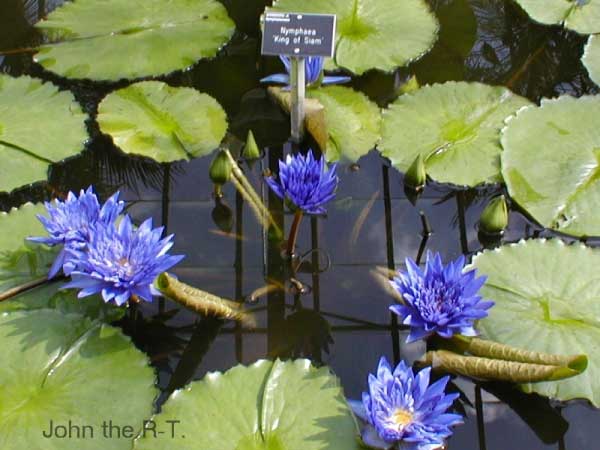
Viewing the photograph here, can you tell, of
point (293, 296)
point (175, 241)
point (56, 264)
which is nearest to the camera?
point (56, 264)

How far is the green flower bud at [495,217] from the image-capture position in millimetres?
2465

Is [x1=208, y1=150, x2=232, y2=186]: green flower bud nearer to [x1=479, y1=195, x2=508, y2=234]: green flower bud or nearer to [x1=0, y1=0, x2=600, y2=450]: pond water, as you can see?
[x1=0, y1=0, x2=600, y2=450]: pond water

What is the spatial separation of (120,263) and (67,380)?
372 millimetres

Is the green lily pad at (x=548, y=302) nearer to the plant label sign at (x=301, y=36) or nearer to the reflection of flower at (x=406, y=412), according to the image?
the reflection of flower at (x=406, y=412)

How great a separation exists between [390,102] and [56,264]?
63.0 inches

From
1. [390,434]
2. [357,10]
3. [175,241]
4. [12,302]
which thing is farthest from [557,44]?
[12,302]

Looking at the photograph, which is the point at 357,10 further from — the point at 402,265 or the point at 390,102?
the point at 402,265

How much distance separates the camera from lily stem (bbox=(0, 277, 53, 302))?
7.18 feet

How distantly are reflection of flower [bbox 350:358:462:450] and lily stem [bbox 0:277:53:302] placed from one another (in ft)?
3.71

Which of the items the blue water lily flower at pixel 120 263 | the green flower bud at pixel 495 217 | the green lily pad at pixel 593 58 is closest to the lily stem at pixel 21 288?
the blue water lily flower at pixel 120 263

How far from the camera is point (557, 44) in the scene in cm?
347

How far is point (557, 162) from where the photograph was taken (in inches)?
103


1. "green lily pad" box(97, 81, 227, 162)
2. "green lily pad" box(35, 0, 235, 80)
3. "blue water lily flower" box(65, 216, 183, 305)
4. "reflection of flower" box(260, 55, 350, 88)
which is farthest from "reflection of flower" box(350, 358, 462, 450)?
"green lily pad" box(35, 0, 235, 80)

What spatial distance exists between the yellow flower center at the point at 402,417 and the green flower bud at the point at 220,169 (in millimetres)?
1205
